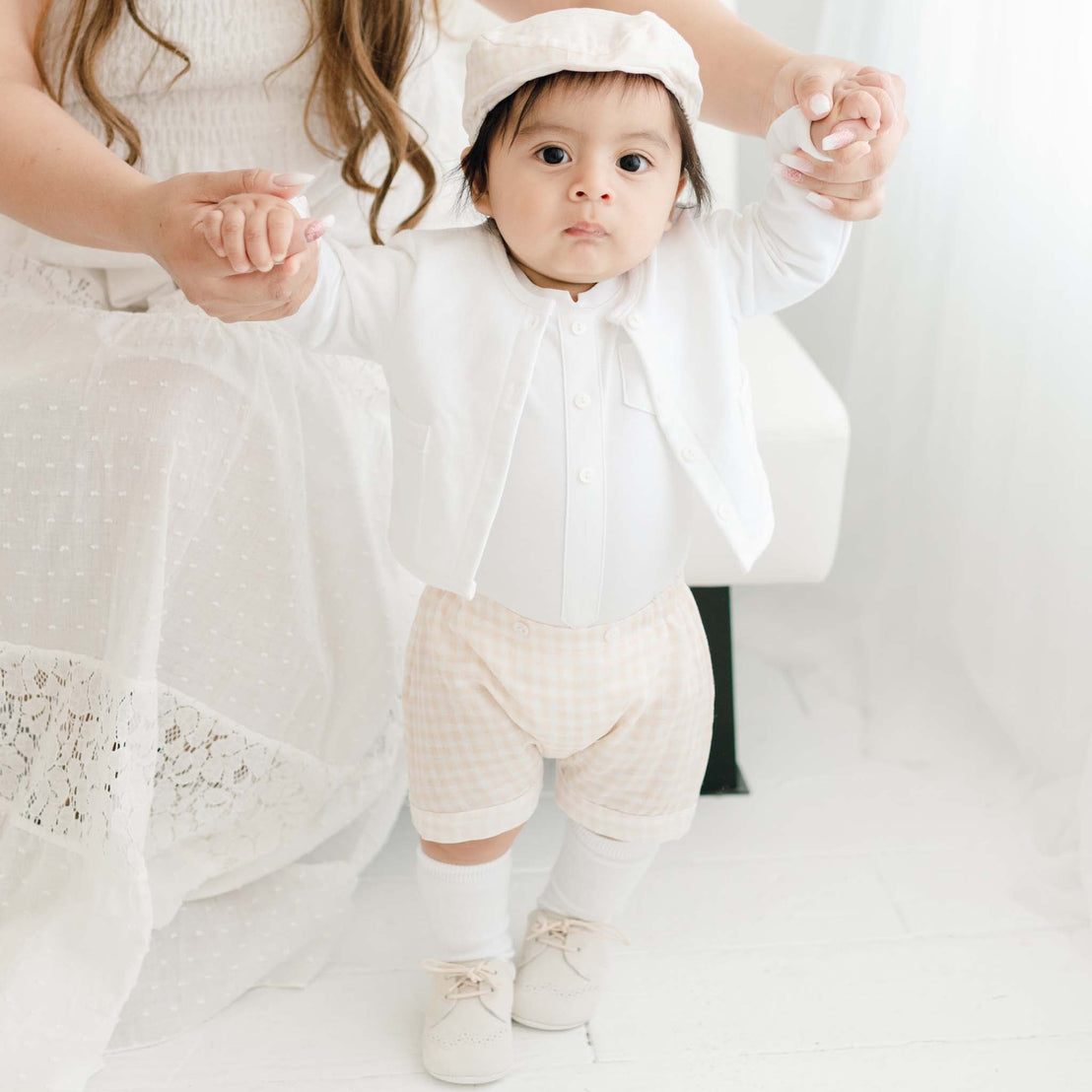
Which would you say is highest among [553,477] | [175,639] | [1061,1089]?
[553,477]

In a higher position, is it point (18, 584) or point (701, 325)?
point (701, 325)

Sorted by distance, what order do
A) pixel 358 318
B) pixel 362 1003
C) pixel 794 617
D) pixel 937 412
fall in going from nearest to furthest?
pixel 358 318, pixel 362 1003, pixel 937 412, pixel 794 617

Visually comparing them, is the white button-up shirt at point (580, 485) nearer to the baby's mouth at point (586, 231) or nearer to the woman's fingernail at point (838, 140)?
the baby's mouth at point (586, 231)

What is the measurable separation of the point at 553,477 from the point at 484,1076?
48cm

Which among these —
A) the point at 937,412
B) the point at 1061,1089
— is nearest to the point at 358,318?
the point at 1061,1089

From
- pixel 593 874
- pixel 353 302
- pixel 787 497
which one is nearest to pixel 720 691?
pixel 787 497

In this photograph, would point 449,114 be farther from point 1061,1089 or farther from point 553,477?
point 1061,1089

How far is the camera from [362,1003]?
43.3 inches

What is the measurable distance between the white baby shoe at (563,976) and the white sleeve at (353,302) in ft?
1.68

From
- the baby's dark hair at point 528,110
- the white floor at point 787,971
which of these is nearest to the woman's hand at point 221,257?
the baby's dark hair at point 528,110

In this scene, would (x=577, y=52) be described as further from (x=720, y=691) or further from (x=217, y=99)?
(x=720, y=691)

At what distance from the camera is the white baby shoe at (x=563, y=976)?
41.8 inches

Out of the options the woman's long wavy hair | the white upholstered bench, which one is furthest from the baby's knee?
the woman's long wavy hair

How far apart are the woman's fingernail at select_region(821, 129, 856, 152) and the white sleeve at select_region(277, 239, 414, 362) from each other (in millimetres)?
268
